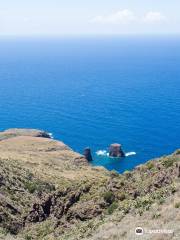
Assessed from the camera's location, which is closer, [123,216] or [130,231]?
[130,231]

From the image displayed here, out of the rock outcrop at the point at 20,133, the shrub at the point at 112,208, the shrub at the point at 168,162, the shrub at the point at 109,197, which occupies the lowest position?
the shrub at the point at 112,208

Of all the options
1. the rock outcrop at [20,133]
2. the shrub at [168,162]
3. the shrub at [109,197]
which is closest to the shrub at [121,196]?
the shrub at [109,197]

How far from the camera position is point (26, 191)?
54625mm

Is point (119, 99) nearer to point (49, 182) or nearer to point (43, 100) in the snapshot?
point (43, 100)

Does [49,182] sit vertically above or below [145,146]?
below

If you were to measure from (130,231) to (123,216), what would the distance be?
145 inches

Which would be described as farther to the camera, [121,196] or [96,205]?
[121,196]

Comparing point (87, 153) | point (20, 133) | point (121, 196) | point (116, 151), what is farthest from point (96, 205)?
point (20, 133)

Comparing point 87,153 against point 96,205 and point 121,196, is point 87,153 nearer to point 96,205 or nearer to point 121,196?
point 121,196

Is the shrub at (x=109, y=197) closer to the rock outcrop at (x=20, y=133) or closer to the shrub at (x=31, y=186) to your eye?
the shrub at (x=31, y=186)

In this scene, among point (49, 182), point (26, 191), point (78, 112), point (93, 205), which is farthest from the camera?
point (78, 112)

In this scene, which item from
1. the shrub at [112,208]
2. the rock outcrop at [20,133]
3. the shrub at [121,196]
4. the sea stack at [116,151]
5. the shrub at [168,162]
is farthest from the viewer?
the rock outcrop at [20,133]

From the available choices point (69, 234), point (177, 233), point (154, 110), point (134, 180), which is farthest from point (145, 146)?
point (177, 233)
